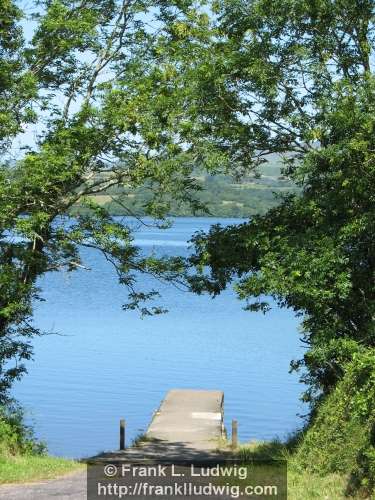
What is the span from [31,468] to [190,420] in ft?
36.2

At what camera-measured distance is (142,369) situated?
42.3 meters

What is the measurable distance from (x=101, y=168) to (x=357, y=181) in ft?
21.8

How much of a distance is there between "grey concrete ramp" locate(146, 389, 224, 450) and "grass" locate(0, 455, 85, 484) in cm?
570

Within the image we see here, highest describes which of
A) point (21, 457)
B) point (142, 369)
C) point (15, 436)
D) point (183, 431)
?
point (142, 369)

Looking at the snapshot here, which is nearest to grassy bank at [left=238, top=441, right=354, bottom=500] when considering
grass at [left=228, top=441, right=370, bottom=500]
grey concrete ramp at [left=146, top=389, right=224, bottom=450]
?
grass at [left=228, top=441, right=370, bottom=500]

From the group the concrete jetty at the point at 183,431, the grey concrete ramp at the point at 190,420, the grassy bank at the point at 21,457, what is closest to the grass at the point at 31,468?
the grassy bank at the point at 21,457

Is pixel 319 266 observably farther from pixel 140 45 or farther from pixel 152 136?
pixel 140 45

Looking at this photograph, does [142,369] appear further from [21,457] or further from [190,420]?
[21,457]

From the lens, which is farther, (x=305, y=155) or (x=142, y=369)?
(x=142, y=369)

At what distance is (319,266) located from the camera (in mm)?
18094

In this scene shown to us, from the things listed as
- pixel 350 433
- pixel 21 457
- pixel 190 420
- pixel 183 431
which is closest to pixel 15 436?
pixel 21 457

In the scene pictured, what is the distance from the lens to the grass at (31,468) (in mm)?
16734

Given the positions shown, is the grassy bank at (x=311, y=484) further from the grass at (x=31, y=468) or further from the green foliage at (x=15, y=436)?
the green foliage at (x=15, y=436)

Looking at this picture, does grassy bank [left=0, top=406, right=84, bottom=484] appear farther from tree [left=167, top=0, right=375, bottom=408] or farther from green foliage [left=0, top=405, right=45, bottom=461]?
tree [left=167, top=0, right=375, bottom=408]
